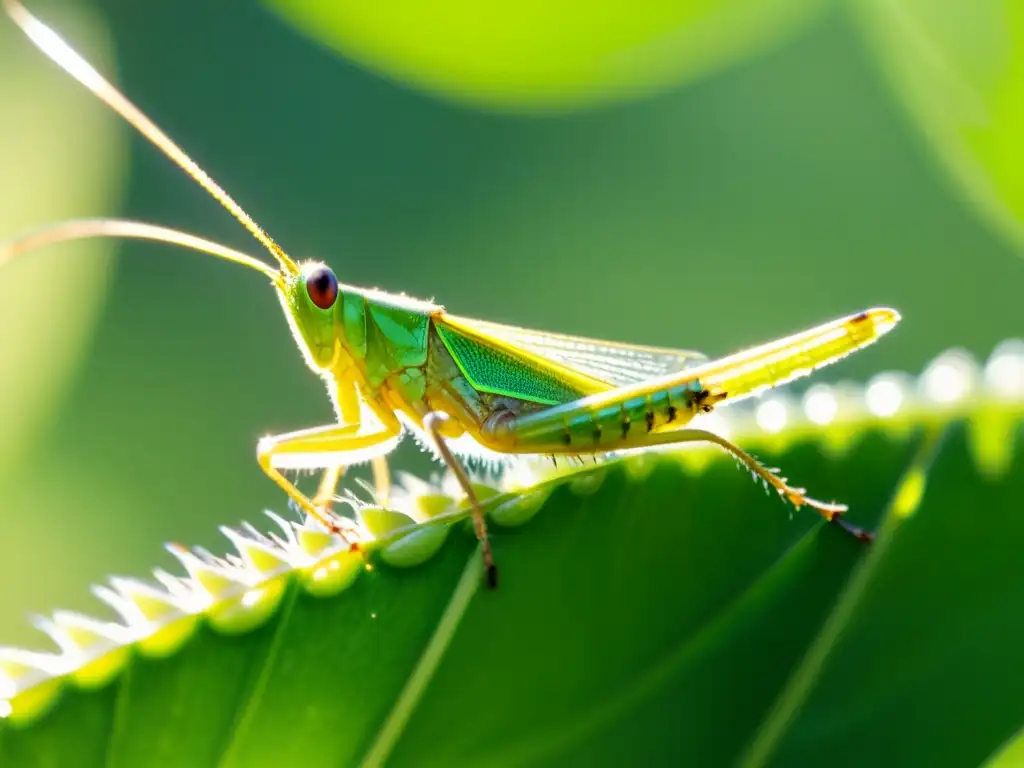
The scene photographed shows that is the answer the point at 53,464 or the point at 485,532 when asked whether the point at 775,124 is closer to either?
the point at 53,464

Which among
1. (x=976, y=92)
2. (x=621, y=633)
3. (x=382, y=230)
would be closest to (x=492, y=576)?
(x=621, y=633)

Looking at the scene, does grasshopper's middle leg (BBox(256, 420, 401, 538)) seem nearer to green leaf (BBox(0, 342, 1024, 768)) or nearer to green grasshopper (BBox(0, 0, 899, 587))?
green grasshopper (BBox(0, 0, 899, 587))

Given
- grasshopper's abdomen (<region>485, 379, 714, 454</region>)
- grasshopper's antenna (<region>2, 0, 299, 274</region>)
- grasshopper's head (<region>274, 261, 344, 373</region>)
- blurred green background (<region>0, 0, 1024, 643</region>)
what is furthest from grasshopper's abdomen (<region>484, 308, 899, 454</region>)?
blurred green background (<region>0, 0, 1024, 643</region>)

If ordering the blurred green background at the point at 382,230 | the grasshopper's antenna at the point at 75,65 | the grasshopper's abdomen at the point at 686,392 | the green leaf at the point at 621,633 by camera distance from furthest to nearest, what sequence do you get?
the blurred green background at the point at 382,230
the grasshopper's abdomen at the point at 686,392
the grasshopper's antenna at the point at 75,65
the green leaf at the point at 621,633

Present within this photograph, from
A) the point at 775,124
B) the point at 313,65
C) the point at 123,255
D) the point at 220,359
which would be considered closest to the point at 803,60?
the point at 775,124

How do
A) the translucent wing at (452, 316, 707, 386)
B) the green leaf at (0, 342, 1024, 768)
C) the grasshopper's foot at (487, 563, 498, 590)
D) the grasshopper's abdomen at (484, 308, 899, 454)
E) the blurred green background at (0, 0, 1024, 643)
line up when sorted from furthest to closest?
the blurred green background at (0, 0, 1024, 643), the translucent wing at (452, 316, 707, 386), the grasshopper's abdomen at (484, 308, 899, 454), the grasshopper's foot at (487, 563, 498, 590), the green leaf at (0, 342, 1024, 768)

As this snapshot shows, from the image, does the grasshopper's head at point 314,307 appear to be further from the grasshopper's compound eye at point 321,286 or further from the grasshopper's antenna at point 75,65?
the grasshopper's antenna at point 75,65

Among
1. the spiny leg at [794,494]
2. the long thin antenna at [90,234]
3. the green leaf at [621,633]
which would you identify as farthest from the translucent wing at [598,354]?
the green leaf at [621,633]
